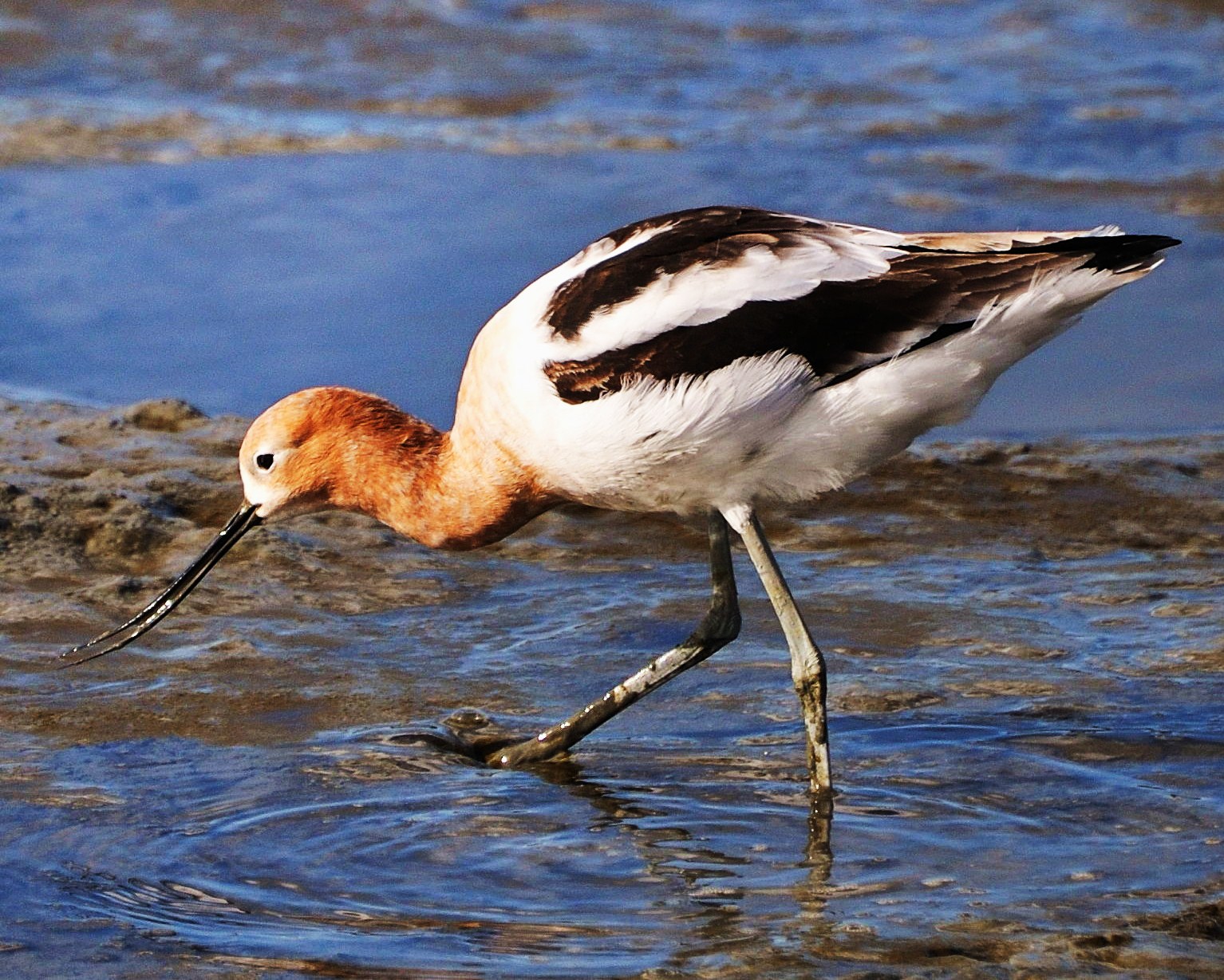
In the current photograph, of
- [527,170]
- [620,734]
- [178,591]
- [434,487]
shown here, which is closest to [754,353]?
[434,487]

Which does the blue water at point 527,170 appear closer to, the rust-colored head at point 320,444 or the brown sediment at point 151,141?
the brown sediment at point 151,141

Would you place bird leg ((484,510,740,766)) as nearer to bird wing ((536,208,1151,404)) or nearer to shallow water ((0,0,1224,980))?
shallow water ((0,0,1224,980))

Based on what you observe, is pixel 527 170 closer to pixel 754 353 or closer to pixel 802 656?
pixel 802 656

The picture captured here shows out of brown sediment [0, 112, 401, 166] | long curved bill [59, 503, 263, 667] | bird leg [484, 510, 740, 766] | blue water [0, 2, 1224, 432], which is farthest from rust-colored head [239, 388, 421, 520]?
brown sediment [0, 112, 401, 166]

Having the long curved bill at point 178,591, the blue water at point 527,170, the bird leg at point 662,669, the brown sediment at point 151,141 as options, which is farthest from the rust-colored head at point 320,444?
the brown sediment at point 151,141

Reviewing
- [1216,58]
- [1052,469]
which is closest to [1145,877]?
[1052,469]

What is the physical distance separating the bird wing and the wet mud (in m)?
1.04

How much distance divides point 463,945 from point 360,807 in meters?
0.76

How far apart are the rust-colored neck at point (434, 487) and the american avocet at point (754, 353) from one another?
2 cm

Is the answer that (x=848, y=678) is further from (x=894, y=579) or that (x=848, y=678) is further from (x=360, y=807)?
(x=360, y=807)

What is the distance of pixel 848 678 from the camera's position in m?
5.53

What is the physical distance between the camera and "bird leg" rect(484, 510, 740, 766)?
511 centimetres

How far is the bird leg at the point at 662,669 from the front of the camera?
5113 millimetres

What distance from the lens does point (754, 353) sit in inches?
183
